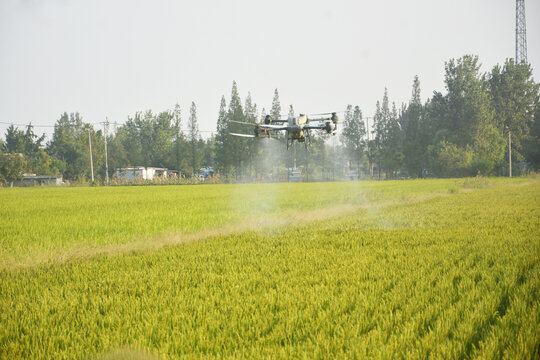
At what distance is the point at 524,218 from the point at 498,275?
812 cm

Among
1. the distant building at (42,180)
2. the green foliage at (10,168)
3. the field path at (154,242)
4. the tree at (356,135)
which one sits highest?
the tree at (356,135)

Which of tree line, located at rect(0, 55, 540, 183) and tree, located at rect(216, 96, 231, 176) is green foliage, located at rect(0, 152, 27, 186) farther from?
tree, located at rect(216, 96, 231, 176)

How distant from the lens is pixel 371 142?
94500 millimetres

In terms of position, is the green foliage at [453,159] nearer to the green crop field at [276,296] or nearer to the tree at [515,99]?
the tree at [515,99]

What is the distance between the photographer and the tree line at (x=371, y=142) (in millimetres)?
71688

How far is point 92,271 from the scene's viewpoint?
677 centimetres

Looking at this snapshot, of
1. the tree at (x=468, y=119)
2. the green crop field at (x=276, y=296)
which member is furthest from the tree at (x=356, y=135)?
the green crop field at (x=276, y=296)

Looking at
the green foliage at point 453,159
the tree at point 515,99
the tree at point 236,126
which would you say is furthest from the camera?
the tree at point 515,99

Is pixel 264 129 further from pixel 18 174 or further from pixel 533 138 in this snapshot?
pixel 533 138

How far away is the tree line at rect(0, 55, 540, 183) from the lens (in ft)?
235

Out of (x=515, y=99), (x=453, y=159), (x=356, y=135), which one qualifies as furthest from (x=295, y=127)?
(x=515, y=99)

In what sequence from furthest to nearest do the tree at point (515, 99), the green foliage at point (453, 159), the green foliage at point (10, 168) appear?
the tree at point (515, 99), the green foliage at point (453, 159), the green foliage at point (10, 168)

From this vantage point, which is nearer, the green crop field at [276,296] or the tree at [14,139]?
the green crop field at [276,296]

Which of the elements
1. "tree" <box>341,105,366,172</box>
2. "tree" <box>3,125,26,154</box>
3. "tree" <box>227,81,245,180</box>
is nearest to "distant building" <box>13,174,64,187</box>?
"tree" <box>3,125,26,154</box>
